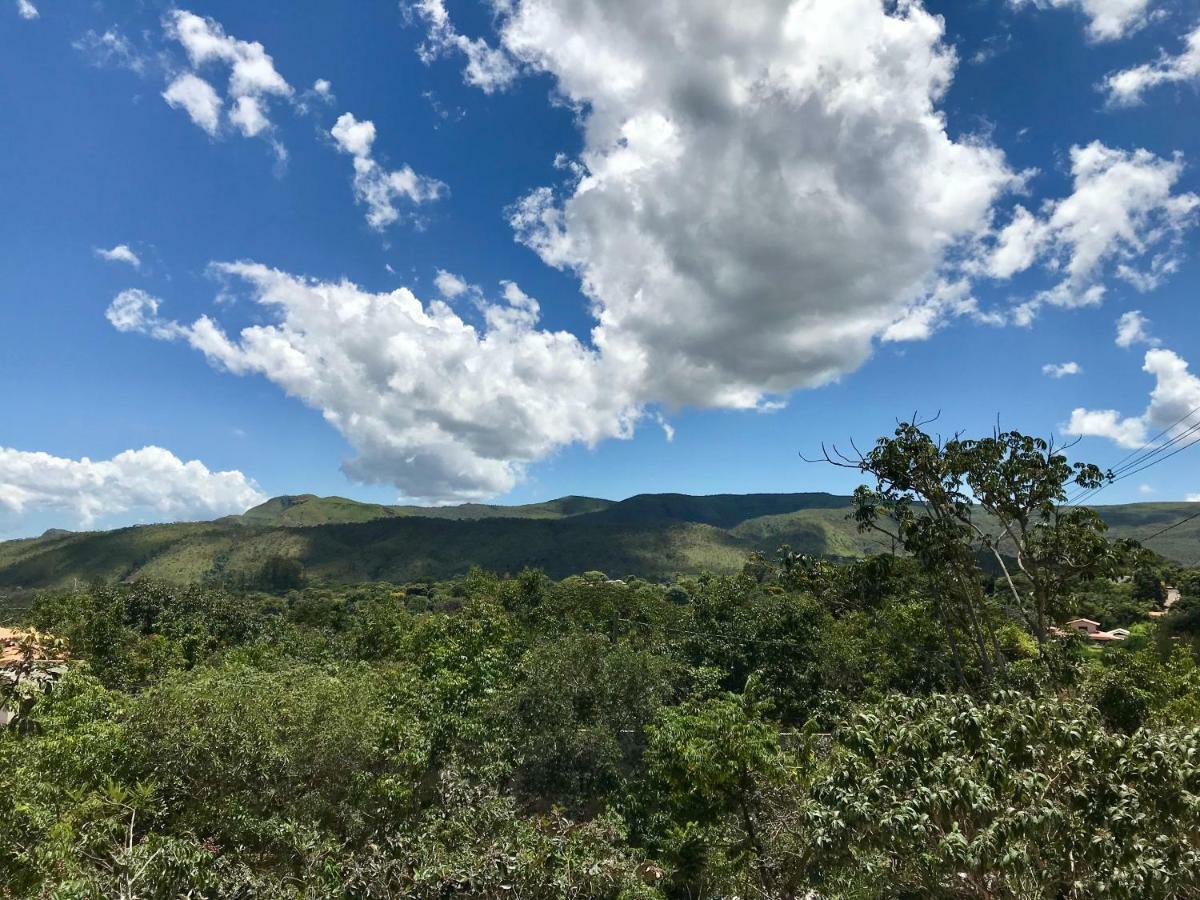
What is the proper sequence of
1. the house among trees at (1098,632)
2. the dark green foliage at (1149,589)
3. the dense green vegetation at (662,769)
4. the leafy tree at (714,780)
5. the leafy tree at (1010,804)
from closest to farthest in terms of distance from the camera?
the leafy tree at (1010,804) → the dense green vegetation at (662,769) → the leafy tree at (714,780) → the house among trees at (1098,632) → the dark green foliage at (1149,589)

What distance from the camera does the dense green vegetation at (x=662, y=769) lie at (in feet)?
22.1

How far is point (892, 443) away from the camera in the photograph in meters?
17.5

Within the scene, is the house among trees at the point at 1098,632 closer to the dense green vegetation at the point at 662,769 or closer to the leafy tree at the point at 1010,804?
the dense green vegetation at the point at 662,769

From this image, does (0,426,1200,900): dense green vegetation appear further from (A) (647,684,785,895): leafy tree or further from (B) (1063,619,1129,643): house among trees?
(B) (1063,619,1129,643): house among trees

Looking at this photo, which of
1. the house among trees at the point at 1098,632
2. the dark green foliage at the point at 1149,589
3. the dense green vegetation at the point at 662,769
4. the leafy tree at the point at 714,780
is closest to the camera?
the dense green vegetation at the point at 662,769

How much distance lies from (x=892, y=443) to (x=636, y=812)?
1150cm

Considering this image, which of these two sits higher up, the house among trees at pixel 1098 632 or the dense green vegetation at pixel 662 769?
the dense green vegetation at pixel 662 769

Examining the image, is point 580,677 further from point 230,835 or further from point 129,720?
point 129,720

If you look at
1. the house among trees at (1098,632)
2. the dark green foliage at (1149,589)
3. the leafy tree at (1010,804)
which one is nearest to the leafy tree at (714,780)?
the leafy tree at (1010,804)

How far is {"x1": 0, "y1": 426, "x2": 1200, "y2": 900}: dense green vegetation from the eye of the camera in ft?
22.1

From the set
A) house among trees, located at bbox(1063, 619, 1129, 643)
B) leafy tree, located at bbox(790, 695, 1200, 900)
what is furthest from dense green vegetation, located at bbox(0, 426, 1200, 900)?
house among trees, located at bbox(1063, 619, 1129, 643)

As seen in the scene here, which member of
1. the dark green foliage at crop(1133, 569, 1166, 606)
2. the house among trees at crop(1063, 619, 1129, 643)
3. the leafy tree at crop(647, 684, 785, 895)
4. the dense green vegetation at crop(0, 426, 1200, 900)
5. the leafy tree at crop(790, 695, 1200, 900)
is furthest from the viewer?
the dark green foliage at crop(1133, 569, 1166, 606)

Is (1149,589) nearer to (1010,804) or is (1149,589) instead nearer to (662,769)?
(662,769)

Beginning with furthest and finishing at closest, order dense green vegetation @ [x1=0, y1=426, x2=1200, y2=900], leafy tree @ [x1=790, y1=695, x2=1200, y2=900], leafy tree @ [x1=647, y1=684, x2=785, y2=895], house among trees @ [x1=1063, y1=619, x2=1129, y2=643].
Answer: house among trees @ [x1=1063, y1=619, x2=1129, y2=643] < leafy tree @ [x1=647, y1=684, x2=785, y2=895] < dense green vegetation @ [x1=0, y1=426, x2=1200, y2=900] < leafy tree @ [x1=790, y1=695, x2=1200, y2=900]
